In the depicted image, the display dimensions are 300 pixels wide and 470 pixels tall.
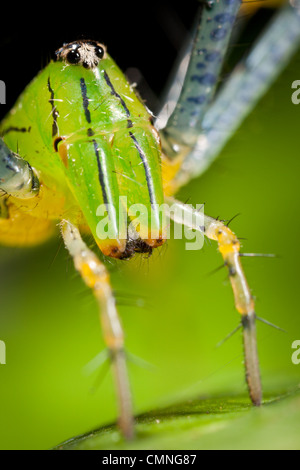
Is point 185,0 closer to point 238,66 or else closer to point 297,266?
point 238,66

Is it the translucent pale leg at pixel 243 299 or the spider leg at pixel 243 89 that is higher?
the spider leg at pixel 243 89

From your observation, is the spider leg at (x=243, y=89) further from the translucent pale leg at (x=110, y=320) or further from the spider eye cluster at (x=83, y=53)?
the translucent pale leg at (x=110, y=320)

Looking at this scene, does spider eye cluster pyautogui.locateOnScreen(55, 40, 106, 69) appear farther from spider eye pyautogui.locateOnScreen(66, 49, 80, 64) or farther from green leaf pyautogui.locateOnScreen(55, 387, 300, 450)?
green leaf pyautogui.locateOnScreen(55, 387, 300, 450)

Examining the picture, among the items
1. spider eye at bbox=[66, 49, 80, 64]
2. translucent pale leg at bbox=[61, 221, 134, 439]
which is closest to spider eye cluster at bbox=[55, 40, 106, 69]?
spider eye at bbox=[66, 49, 80, 64]

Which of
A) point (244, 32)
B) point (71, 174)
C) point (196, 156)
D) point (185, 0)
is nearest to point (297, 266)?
point (196, 156)

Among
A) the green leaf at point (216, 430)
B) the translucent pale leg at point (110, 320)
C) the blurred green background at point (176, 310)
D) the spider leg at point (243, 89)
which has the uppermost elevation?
the spider leg at point (243, 89)

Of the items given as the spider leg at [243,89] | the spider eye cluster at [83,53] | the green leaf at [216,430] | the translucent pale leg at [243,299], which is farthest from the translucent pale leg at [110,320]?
the spider leg at [243,89]

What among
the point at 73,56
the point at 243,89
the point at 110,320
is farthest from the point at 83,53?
the point at 243,89
